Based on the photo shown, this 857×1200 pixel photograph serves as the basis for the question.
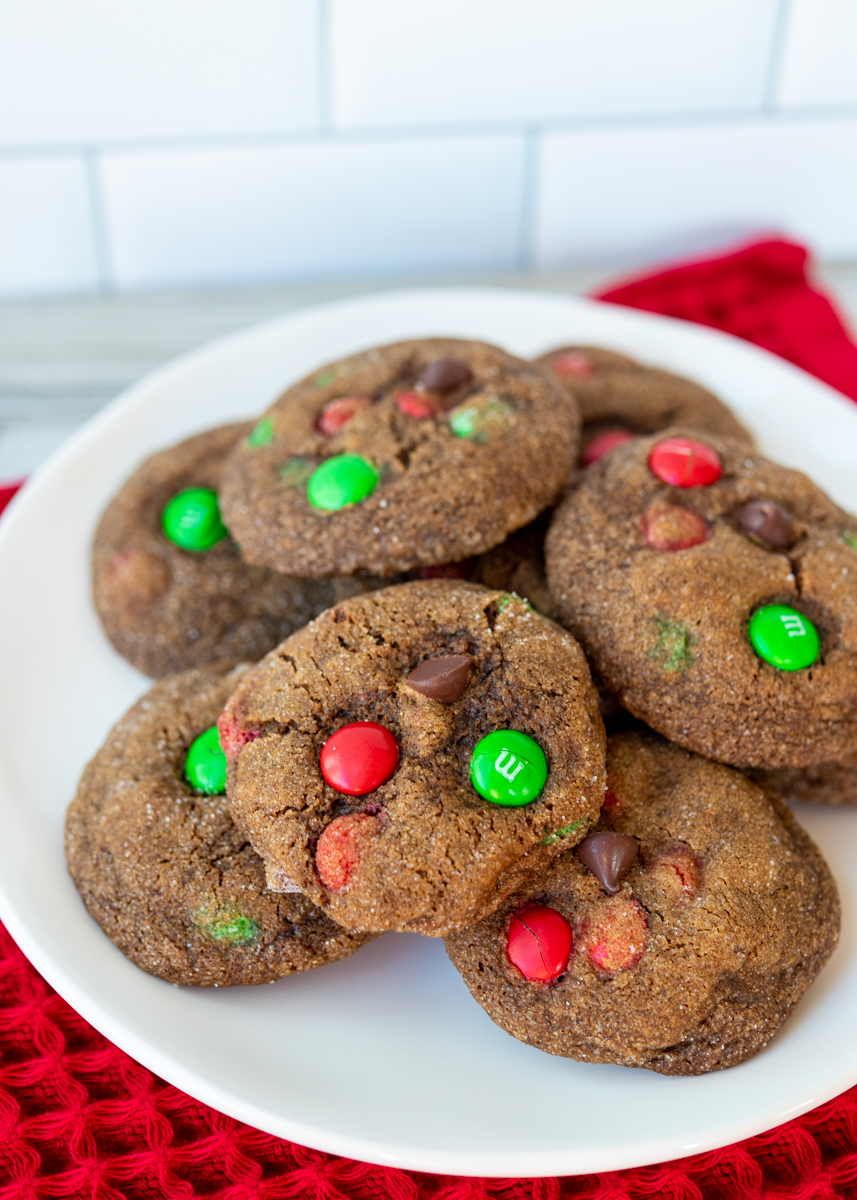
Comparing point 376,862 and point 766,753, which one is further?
point 766,753

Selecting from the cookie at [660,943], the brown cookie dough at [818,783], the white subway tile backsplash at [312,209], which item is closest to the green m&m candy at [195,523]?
the cookie at [660,943]

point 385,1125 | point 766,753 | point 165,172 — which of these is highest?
point 165,172

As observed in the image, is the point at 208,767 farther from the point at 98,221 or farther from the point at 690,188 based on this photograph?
the point at 690,188

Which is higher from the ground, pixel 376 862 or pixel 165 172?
pixel 165 172

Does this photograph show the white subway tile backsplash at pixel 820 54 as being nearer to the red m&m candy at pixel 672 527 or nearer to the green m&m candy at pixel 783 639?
the red m&m candy at pixel 672 527

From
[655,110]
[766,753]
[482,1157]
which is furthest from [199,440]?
[655,110]

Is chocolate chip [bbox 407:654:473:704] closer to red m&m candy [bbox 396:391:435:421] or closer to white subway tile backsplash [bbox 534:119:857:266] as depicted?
red m&m candy [bbox 396:391:435:421]

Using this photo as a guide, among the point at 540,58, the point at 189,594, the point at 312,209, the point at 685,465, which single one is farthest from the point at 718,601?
the point at 312,209

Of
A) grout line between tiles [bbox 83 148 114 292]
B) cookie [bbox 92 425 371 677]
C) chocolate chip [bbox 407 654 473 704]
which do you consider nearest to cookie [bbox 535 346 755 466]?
cookie [bbox 92 425 371 677]

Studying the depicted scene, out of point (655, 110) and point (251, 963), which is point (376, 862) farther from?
point (655, 110)
